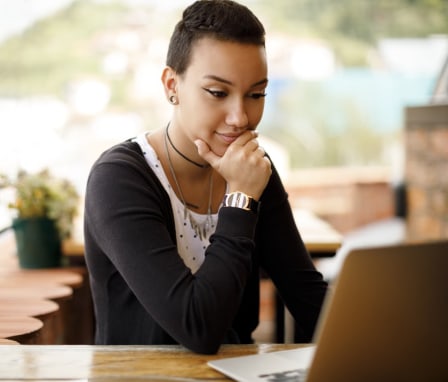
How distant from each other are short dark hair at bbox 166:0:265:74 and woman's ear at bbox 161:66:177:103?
0.02 meters

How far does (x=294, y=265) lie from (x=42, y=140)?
13.9 ft

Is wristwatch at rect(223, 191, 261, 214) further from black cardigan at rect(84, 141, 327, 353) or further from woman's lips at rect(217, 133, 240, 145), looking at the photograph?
woman's lips at rect(217, 133, 240, 145)

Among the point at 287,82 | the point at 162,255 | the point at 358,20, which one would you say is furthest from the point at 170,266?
the point at 358,20

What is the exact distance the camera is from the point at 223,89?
1.44 meters

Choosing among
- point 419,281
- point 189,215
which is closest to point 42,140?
point 189,215

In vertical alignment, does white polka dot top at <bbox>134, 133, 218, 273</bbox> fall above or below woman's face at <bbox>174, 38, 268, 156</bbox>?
below

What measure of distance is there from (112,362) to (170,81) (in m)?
0.67

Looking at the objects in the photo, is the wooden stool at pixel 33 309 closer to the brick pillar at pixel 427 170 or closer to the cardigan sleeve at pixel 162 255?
the cardigan sleeve at pixel 162 255

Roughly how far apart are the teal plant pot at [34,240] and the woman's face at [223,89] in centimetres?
124

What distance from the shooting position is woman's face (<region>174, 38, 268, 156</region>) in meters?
1.44

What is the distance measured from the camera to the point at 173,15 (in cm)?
632

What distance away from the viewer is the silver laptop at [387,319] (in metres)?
0.86

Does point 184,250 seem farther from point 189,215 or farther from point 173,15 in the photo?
point 173,15

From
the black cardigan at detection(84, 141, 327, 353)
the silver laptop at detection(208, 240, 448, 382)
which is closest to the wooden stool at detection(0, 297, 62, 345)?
the black cardigan at detection(84, 141, 327, 353)
